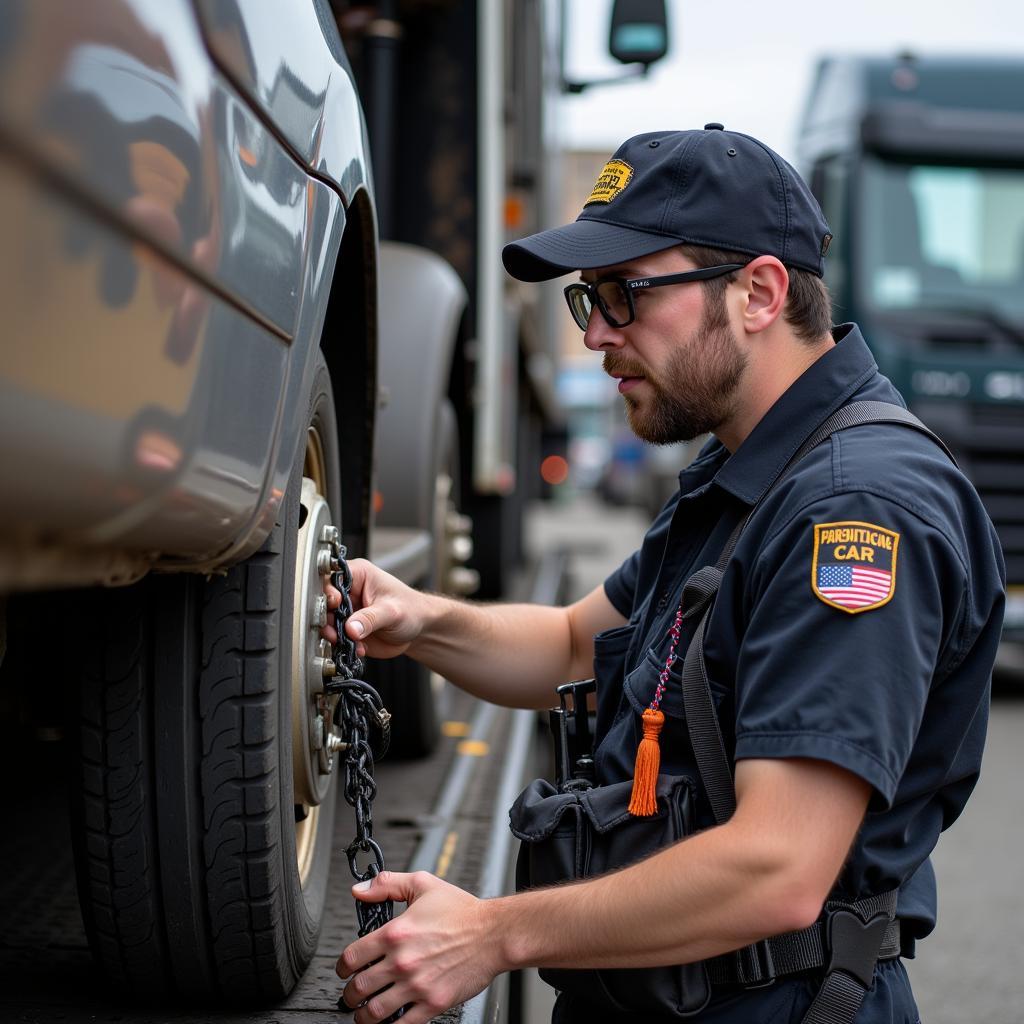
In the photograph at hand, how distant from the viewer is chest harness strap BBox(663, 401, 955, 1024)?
4.89 ft

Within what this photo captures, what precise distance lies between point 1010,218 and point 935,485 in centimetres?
585

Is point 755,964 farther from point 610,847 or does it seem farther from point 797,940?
point 610,847

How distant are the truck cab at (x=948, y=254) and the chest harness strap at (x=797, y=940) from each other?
5.25 m

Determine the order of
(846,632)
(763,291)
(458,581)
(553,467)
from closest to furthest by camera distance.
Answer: (846,632) → (763,291) → (458,581) → (553,467)

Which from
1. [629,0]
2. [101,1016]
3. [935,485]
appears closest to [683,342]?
[935,485]

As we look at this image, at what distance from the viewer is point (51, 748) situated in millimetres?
2869

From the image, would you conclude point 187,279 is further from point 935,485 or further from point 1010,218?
point 1010,218

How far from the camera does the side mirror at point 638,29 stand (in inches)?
141

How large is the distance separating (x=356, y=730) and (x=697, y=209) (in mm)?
737

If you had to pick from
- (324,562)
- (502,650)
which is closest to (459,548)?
(502,650)

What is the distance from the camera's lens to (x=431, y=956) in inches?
56.7

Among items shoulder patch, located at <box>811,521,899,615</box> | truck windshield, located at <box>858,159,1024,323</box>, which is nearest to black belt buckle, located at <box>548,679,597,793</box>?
shoulder patch, located at <box>811,521,899,615</box>

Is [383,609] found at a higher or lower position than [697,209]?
lower

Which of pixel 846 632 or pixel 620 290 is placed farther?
pixel 620 290
